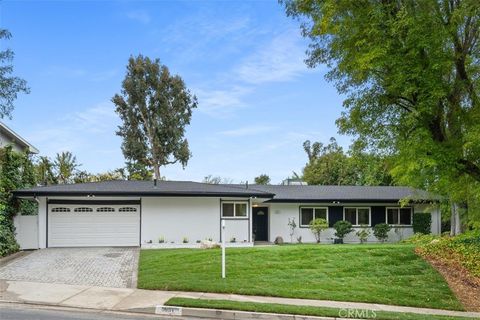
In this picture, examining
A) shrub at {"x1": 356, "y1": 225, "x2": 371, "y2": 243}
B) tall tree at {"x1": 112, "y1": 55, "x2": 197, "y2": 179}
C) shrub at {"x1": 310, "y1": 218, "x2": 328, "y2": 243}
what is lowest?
shrub at {"x1": 356, "y1": 225, "x2": 371, "y2": 243}

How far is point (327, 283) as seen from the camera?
12820 mm

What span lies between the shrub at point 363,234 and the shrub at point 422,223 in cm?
303

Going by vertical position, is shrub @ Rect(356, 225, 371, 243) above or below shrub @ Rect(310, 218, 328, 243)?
below

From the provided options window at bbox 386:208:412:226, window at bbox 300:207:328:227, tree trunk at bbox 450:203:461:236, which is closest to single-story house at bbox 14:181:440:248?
tree trunk at bbox 450:203:461:236

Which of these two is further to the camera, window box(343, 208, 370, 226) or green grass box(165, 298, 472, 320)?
window box(343, 208, 370, 226)

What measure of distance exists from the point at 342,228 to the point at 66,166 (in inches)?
1136

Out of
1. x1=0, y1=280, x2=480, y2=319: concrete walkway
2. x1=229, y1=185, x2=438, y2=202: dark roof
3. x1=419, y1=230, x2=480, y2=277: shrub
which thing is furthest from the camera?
x1=229, y1=185, x2=438, y2=202: dark roof

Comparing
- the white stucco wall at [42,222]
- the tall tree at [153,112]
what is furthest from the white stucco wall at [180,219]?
the tall tree at [153,112]

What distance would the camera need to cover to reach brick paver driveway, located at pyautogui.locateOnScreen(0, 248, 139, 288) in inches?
528

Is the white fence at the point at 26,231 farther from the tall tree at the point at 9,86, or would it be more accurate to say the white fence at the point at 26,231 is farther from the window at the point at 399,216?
the window at the point at 399,216

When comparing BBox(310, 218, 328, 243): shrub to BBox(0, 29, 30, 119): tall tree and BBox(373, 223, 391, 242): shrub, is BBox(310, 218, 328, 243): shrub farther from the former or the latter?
BBox(0, 29, 30, 119): tall tree

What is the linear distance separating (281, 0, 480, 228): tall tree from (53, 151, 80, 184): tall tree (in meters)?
35.3

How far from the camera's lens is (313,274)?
44.9 feet

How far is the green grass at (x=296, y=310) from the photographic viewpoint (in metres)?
9.84
